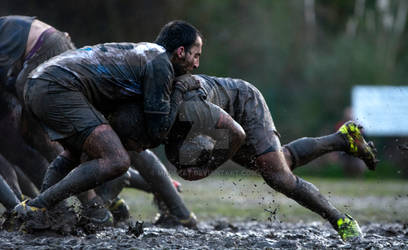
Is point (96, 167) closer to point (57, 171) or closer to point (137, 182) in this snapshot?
point (57, 171)

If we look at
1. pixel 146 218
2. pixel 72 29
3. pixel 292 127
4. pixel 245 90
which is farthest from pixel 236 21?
pixel 245 90

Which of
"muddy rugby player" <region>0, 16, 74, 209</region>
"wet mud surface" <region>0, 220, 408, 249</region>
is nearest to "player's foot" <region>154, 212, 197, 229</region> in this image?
"wet mud surface" <region>0, 220, 408, 249</region>

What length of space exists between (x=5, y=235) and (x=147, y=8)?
47.4 feet

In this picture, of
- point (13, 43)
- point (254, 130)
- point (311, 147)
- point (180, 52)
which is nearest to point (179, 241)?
point (254, 130)

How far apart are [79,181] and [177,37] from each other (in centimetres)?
138

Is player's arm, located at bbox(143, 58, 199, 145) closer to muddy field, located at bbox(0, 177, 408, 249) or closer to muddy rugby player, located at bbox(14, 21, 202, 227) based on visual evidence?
muddy rugby player, located at bbox(14, 21, 202, 227)

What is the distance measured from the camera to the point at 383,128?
71.5 ft

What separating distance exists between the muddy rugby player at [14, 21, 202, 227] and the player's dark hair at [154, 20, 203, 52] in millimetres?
100

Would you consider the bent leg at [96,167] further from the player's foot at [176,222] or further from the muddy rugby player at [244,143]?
the player's foot at [176,222]

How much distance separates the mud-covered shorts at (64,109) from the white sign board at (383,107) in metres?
16.7

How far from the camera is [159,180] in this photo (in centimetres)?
713

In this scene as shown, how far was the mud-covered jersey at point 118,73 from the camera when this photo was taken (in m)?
5.07

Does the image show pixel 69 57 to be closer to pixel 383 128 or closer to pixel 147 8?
pixel 147 8

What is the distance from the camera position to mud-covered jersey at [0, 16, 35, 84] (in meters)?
6.53
